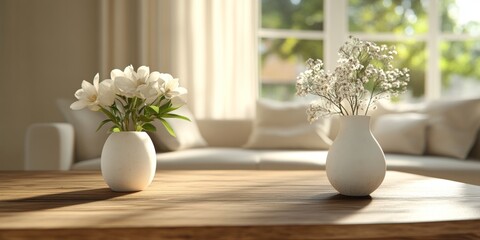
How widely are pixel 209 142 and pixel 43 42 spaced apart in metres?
1.77

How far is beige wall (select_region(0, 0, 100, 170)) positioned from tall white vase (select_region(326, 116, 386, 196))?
3.64 metres

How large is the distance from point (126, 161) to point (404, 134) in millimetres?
2727

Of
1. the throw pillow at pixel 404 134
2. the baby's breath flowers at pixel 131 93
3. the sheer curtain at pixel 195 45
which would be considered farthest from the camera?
the sheer curtain at pixel 195 45

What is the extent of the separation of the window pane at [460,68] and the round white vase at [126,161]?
180 inches

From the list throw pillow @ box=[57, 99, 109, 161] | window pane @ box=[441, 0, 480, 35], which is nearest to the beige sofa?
throw pillow @ box=[57, 99, 109, 161]

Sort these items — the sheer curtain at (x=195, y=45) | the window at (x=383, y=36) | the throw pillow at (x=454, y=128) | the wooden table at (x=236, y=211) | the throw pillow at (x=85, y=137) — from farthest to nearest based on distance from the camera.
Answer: the window at (x=383, y=36), the sheer curtain at (x=195, y=45), the throw pillow at (x=454, y=128), the throw pillow at (x=85, y=137), the wooden table at (x=236, y=211)

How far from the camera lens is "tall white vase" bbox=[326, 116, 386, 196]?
156 centimetres

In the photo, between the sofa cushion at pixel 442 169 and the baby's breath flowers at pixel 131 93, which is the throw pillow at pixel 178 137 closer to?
the sofa cushion at pixel 442 169

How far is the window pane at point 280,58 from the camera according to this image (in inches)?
208

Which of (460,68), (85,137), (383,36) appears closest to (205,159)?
(85,137)

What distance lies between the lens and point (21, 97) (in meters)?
4.82

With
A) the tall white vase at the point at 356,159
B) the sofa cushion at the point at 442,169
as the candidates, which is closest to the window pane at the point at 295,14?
the sofa cushion at the point at 442,169

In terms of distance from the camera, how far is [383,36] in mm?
5352

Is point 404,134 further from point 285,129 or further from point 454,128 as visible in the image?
point 285,129
